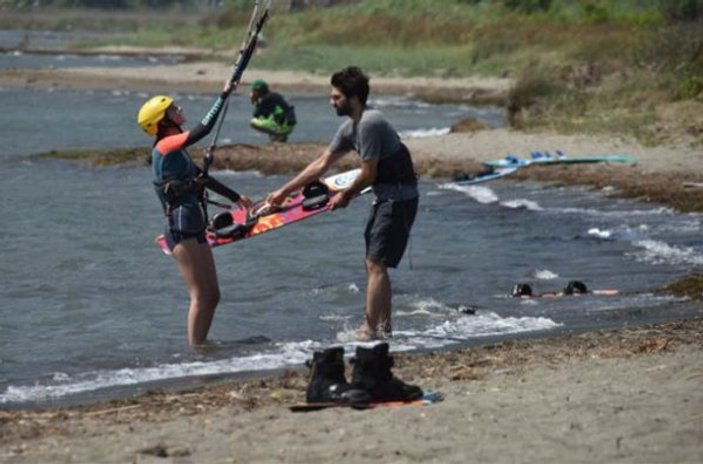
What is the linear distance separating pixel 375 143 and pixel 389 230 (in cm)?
58

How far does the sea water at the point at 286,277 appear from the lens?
11578 mm

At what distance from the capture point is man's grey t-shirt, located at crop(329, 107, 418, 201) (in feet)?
36.2

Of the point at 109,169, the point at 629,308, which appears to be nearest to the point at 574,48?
the point at 109,169

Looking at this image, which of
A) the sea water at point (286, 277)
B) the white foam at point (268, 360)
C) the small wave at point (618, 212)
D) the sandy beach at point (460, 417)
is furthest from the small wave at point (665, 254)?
the sandy beach at point (460, 417)

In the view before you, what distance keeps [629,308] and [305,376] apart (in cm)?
379

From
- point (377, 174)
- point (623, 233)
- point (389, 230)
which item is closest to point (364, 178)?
point (377, 174)

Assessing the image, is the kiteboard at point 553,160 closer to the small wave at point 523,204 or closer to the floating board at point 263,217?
the small wave at point 523,204

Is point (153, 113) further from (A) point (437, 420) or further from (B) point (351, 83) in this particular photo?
(A) point (437, 420)

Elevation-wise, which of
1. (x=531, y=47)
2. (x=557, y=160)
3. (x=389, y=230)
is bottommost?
(x=557, y=160)

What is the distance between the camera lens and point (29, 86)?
178 ft

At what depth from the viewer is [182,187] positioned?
11211mm

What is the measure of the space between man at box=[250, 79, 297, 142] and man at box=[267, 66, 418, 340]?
14.5 meters

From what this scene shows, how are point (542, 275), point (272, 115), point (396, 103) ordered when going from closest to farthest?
point (542, 275), point (272, 115), point (396, 103)

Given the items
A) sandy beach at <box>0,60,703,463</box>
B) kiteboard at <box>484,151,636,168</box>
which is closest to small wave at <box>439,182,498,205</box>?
kiteboard at <box>484,151,636,168</box>
